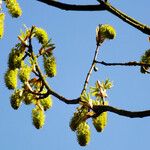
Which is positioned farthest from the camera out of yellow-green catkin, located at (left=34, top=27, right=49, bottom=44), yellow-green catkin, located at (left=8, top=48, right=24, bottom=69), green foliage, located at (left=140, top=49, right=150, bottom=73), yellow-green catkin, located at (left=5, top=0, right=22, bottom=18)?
yellow-green catkin, located at (left=5, top=0, right=22, bottom=18)

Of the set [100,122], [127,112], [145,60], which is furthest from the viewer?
[100,122]

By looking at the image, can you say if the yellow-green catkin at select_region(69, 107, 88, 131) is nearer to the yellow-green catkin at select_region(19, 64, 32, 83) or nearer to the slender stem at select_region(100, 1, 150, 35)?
the yellow-green catkin at select_region(19, 64, 32, 83)

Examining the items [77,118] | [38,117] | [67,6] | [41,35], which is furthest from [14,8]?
[67,6]

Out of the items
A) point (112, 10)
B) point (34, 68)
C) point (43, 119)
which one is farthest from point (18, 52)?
point (112, 10)

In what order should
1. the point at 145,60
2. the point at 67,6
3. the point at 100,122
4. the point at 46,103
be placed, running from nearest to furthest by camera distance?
the point at 67,6
the point at 145,60
the point at 100,122
the point at 46,103

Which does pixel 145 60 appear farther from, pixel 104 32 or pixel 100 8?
pixel 100 8

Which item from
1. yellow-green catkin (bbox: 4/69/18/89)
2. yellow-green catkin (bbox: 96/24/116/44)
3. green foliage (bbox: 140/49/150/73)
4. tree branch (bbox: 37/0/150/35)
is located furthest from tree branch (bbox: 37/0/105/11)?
yellow-green catkin (bbox: 4/69/18/89)

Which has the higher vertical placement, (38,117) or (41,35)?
(41,35)
